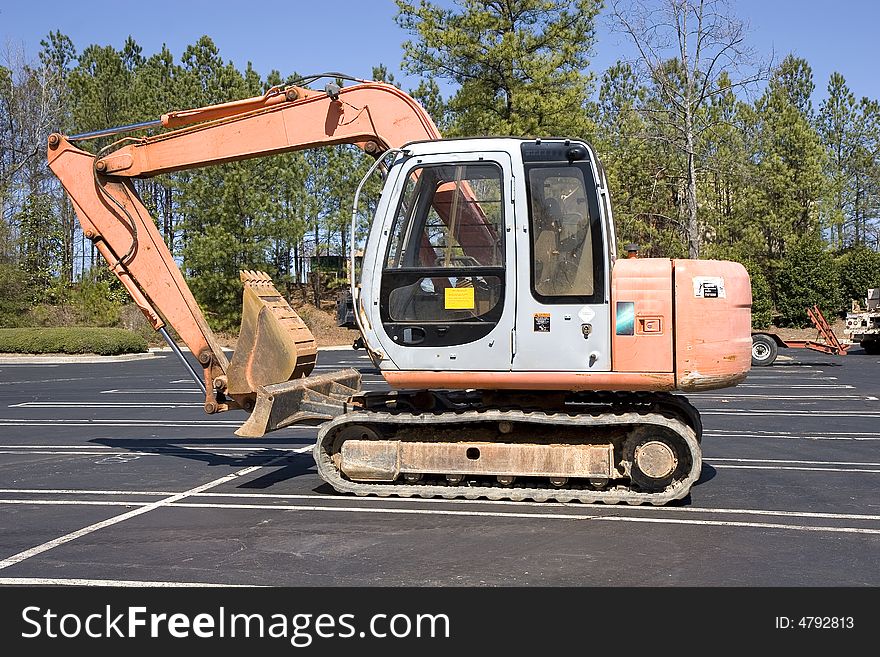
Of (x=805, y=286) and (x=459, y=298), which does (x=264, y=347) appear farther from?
(x=805, y=286)

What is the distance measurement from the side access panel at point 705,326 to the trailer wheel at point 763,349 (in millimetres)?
17464

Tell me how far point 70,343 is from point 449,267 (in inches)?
1052

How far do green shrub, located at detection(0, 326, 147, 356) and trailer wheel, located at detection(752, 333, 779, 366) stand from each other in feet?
67.4

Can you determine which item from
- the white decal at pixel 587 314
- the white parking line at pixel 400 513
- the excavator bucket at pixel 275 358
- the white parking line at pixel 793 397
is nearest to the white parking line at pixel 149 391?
the excavator bucket at pixel 275 358

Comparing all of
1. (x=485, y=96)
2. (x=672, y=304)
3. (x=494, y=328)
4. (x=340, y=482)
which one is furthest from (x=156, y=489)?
(x=485, y=96)

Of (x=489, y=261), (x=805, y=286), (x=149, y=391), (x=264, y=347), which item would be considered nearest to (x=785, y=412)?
(x=489, y=261)

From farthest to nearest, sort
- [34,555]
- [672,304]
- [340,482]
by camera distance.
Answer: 1. [340,482]
2. [672,304]
3. [34,555]

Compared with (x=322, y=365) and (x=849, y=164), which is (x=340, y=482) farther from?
(x=849, y=164)

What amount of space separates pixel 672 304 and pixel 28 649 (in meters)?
5.27

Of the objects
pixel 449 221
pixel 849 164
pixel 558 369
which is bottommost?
pixel 558 369

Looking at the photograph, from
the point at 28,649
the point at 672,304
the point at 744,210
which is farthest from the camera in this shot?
the point at 744,210

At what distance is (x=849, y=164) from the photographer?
4888cm

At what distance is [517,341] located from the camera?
757 centimetres

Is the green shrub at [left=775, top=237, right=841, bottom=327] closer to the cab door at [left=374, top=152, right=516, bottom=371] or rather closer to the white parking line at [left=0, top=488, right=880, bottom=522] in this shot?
the white parking line at [left=0, top=488, right=880, bottom=522]
